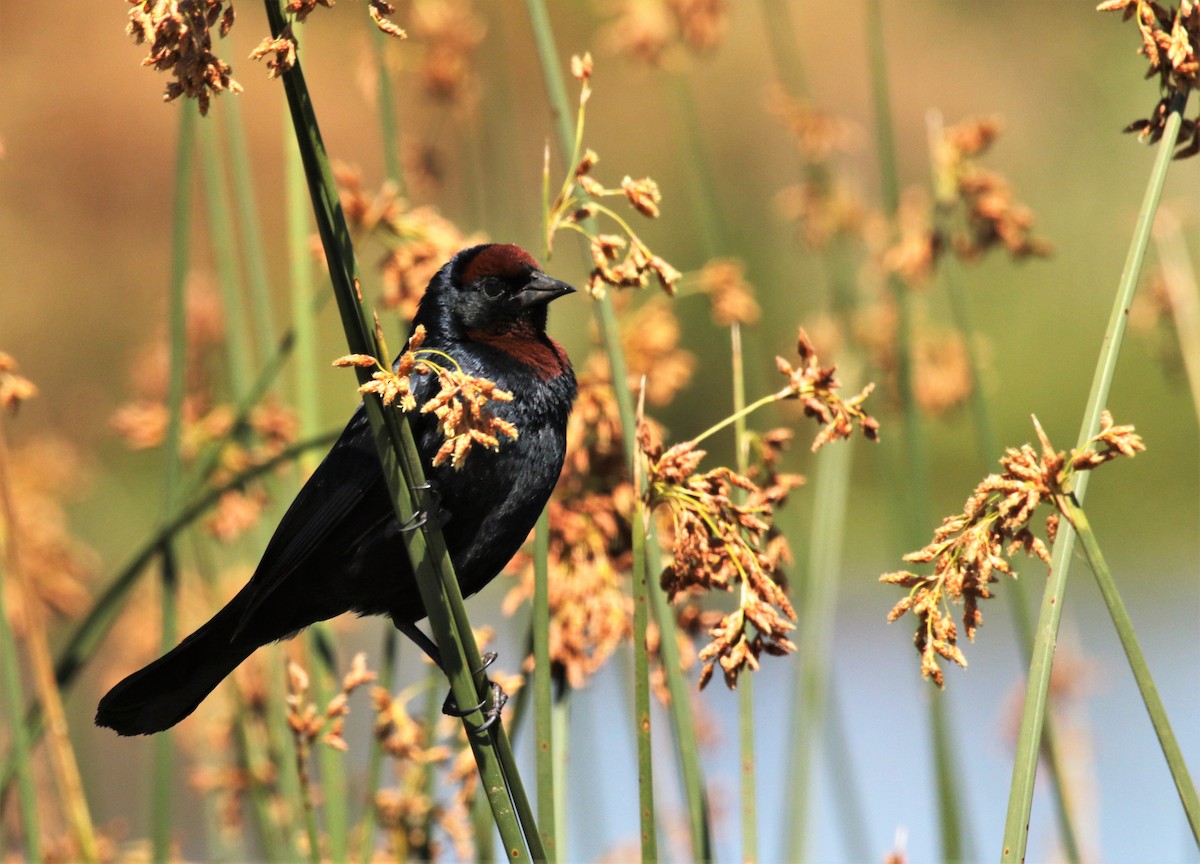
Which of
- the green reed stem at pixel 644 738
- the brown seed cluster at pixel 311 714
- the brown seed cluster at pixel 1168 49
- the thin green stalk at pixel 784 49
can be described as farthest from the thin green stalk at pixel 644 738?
the thin green stalk at pixel 784 49

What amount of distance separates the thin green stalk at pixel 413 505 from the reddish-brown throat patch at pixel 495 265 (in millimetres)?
914

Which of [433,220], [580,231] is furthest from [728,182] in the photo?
[580,231]

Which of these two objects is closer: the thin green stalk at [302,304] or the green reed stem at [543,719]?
the green reed stem at [543,719]

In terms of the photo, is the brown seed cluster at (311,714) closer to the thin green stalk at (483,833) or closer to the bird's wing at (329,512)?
Result: the bird's wing at (329,512)

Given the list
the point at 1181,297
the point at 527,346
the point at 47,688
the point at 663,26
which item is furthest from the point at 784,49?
the point at 47,688

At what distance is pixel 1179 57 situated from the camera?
1.51 meters

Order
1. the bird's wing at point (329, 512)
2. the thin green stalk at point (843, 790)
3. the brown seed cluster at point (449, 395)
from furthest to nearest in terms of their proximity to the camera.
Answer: the thin green stalk at point (843, 790), the bird's wing at point (329, 512), the brown seed cluster at point (449, 395)

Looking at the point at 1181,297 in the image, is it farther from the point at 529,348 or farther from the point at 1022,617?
the point at 529,348

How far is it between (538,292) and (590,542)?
0.49m

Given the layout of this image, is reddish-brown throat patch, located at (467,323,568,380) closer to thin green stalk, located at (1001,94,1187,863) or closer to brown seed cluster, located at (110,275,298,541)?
brown seed cluster, located at (110,275,298,541)

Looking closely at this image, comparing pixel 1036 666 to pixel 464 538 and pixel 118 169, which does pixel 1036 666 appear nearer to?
pixel 464 538

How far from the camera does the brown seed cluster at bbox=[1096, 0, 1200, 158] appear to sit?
1531 millimetres

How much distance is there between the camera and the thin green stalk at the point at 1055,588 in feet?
4.42

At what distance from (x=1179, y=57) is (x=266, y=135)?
9.70 metres
